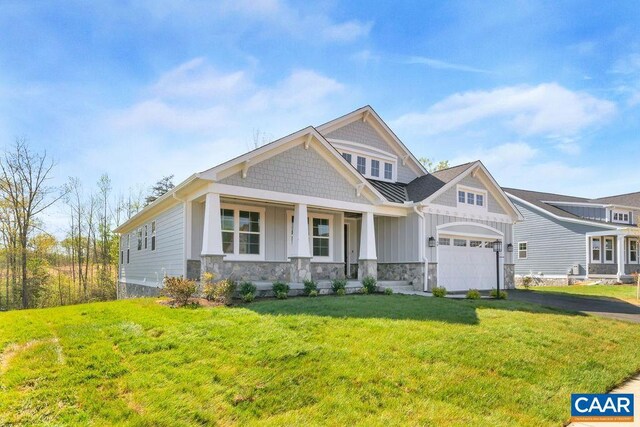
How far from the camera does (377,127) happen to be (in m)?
17.7

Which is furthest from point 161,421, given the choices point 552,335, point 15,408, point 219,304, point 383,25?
point 383,25

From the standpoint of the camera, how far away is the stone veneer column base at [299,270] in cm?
1194

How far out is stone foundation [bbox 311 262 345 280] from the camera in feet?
46.6

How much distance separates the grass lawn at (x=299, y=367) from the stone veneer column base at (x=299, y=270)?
3.13 metres

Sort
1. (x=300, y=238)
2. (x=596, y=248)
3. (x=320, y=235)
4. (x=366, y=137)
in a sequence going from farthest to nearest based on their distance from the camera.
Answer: (x=596, y=248) < (x=366, y=137) < (x=320, y=235) < (x=300, y=238)

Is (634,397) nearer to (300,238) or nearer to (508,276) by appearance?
(300,238)

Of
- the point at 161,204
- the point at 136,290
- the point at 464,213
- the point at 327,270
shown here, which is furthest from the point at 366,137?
the point at 136,290

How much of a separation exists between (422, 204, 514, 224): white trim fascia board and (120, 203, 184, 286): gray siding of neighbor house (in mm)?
8877

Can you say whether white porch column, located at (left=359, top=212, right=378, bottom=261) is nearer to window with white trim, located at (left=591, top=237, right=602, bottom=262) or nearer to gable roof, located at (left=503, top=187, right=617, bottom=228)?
gable roof, located at (left=503, top=187, right=617, bottom=228)

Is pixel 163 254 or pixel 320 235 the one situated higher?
pixel 320 235

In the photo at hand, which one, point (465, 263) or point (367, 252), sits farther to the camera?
point (465, 263)

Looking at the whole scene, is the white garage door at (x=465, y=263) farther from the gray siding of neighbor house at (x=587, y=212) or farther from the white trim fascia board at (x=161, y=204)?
the gray siding of neighbor house at (x=587, y=212)

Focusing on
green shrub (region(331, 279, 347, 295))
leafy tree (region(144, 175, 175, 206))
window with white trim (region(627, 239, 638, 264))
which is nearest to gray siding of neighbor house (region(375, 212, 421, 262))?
green shrub (region(331, 279, 347, 295))

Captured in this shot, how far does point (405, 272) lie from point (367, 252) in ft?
8.26
